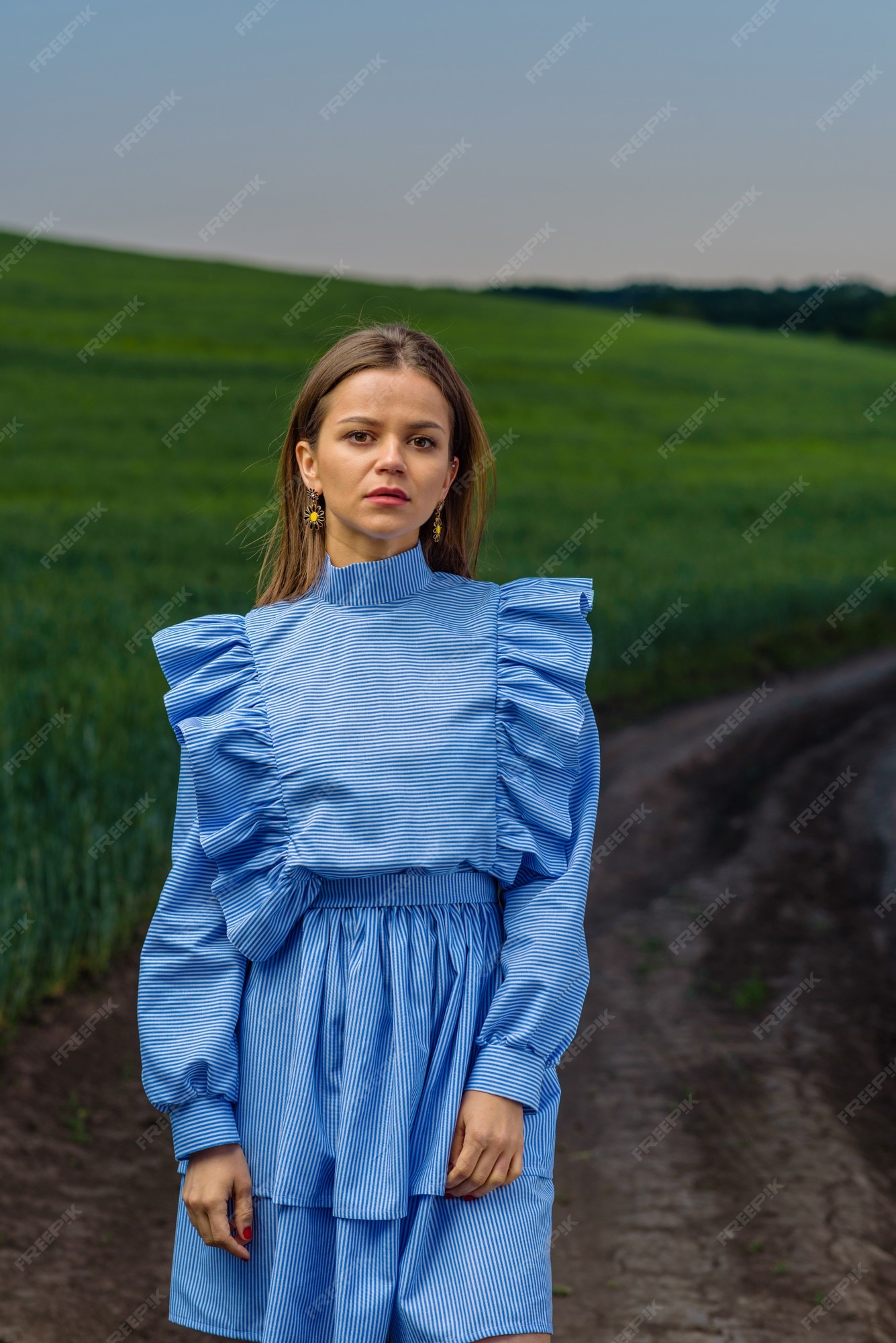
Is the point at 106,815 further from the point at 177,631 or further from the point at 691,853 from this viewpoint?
the point at 177,631

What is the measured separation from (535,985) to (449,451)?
2.76ft

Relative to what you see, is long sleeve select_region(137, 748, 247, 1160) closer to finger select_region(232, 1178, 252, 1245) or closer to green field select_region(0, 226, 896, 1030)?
finger select_region(232, 1178, 252, 1245)

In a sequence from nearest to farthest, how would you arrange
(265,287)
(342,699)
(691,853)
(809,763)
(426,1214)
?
1. (426,1214)
2. (342,699)
3. (691,853)
4. (809,763)
5. (265,287)

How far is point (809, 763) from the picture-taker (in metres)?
8.23

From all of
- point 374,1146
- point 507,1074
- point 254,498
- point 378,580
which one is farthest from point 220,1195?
point 254,498

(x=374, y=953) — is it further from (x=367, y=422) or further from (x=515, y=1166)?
(x=367, y=422)

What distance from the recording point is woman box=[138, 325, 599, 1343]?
5.88ft

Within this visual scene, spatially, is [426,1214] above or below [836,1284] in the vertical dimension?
above

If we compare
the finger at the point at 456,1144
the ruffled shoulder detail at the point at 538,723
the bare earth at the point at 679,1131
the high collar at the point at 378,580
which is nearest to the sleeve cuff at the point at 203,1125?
the finger at the point at 456,1144

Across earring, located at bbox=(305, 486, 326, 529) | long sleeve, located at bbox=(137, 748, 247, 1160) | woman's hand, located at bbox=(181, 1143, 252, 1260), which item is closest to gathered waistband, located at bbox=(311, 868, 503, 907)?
long sleeve, located at bbox=(137, 748, 247, 1160)

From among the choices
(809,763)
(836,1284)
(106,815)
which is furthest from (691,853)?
(836,1284)

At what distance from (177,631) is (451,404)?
1.94ft

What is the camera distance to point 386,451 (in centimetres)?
193

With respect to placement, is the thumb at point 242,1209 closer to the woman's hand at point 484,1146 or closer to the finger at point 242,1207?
the finger at point 242,1207
